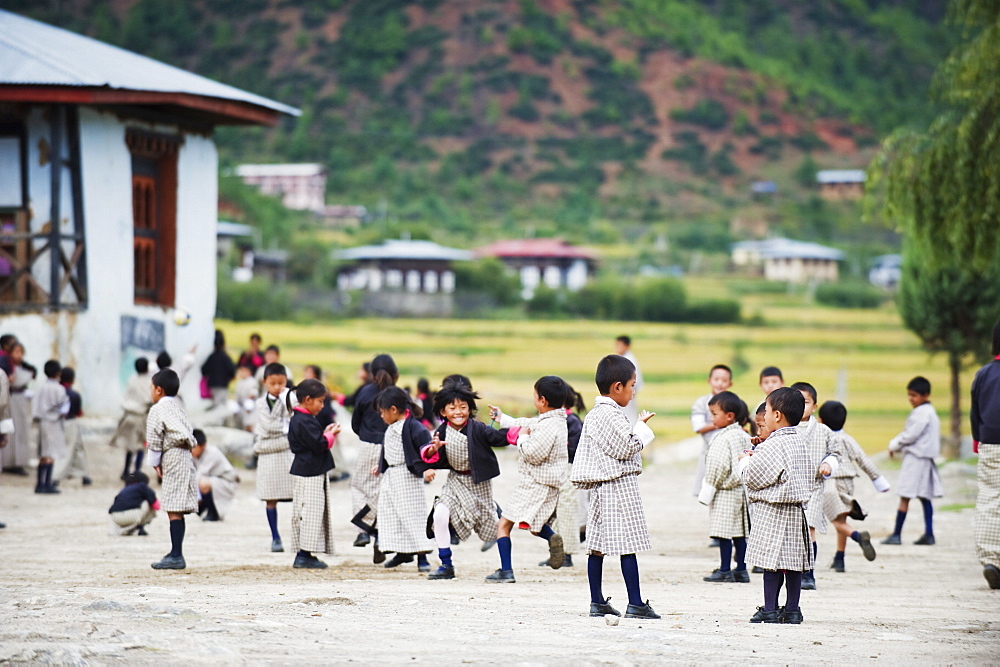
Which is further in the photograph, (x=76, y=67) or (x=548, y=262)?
(x=548, y=262)

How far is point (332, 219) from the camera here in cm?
7131

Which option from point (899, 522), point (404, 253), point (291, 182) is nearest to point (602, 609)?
point (899, 522)

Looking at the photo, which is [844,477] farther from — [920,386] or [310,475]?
[310,475]

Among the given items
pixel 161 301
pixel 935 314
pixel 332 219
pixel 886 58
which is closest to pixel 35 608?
pixel 161 301

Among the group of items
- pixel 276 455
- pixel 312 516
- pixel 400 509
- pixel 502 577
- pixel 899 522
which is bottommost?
pixel 899 522

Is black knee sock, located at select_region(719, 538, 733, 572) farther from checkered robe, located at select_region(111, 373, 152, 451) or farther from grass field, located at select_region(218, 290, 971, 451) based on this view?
grass field, located at select_region(218, 290, 971, 451)

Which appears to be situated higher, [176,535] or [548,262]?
[548,262]

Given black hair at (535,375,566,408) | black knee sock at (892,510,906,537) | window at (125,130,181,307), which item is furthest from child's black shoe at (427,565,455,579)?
window at (125,130,181,307)

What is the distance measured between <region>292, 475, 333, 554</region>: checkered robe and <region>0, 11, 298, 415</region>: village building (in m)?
8.46

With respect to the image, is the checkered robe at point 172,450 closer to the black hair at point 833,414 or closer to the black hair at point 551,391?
the black hair at point 551,391

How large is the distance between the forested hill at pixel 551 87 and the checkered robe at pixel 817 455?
2455 inches

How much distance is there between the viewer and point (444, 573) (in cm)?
850

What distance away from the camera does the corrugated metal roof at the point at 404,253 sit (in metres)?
54.0

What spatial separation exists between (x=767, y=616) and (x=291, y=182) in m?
71.2
